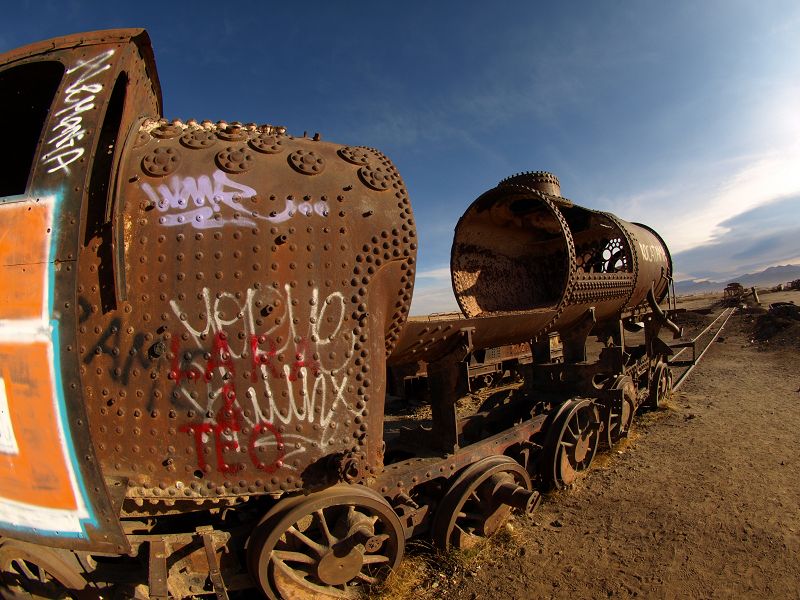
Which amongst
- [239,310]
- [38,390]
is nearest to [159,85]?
[239,310]

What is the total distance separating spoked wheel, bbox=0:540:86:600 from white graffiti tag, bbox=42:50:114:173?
2261 millimetres

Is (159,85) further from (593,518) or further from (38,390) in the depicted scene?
(593,518)

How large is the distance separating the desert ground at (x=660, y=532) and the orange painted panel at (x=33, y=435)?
2.56 meters

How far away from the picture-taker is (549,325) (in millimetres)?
6023

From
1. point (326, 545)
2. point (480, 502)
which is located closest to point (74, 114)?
point (326, 545)

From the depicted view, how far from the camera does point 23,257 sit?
2461 mm

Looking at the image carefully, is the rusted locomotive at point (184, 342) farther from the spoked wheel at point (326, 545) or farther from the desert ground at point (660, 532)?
the desert ground at point (660, 532)

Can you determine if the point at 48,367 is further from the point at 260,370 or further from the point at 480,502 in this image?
the point at 480,502

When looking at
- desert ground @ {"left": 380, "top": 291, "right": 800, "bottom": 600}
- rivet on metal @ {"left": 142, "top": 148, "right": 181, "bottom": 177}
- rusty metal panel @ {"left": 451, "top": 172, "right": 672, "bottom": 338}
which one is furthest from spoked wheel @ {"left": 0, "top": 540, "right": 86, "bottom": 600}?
rusty metal panel @ {"left": 451, "top": 172, "right": 672, "bottom": 338}

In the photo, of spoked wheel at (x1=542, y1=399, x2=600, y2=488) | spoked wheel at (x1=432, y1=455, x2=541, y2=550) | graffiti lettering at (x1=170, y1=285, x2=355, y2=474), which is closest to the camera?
graffiti lettering at (x1=170, y1=285, x2=355, y2=474)

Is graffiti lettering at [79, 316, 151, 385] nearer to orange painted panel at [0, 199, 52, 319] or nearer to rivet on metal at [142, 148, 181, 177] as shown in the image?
orange painted panel at [0, 199, 52, 319]

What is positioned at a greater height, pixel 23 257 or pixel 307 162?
pixel 307 162

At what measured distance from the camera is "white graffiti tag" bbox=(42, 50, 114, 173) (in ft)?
8.46

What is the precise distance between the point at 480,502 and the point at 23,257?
4.20 metres
